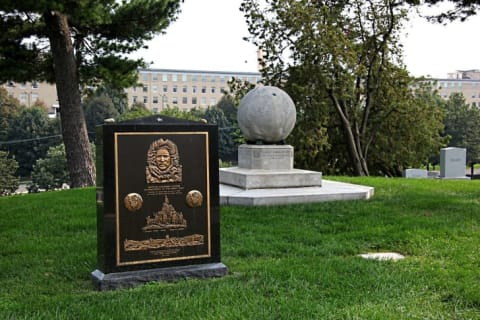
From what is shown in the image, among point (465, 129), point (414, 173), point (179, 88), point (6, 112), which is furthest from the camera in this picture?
point (179, 88)

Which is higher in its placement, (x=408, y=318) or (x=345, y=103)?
(x=345, y=103)

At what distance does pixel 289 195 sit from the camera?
997 cm

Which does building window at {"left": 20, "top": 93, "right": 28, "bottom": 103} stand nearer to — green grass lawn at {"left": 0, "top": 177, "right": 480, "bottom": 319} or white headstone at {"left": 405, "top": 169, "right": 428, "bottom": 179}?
white headstone at {"left": 405, "top": 169, "right": 428, "bottom": 179}

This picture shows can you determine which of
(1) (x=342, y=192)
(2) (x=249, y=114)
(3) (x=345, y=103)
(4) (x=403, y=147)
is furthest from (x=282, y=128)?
(4) (x=403, y=147)

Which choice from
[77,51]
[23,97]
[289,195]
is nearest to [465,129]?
[77,51]

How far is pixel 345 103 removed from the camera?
78.6 ft

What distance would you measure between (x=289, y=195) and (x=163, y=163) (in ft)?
16.8

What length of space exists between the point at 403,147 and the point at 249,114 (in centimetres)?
1508

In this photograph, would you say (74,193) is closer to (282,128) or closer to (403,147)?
(282,128)

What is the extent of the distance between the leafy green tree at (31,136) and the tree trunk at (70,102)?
4149 cm

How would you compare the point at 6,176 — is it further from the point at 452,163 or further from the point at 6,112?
the point at 452,163

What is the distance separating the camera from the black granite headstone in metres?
4.96

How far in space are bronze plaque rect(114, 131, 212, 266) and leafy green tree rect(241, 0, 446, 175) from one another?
648 inches

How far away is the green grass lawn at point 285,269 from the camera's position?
4.23 metres
